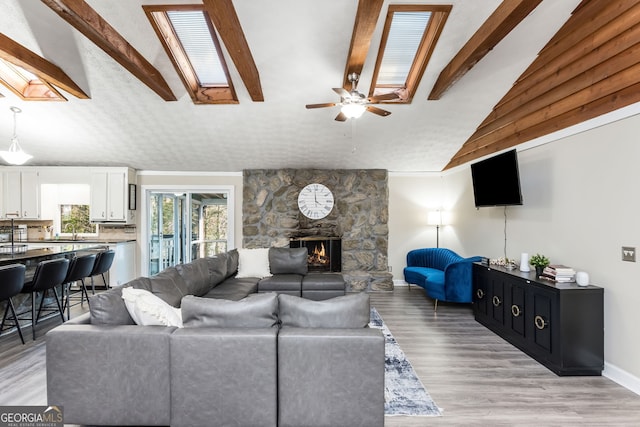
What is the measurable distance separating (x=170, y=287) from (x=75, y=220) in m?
4.82

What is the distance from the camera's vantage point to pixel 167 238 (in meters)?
6.36

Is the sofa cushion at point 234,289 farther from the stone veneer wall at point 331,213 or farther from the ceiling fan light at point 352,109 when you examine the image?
the ceiling fan light at point 352,109

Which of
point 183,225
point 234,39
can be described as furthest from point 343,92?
point 183,225

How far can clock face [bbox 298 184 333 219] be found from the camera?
6.25m

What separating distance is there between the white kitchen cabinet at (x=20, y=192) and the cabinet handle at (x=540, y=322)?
809 cm

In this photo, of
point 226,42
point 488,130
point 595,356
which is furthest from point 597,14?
point 226,42

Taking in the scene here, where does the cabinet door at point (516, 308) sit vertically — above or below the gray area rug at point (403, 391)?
above

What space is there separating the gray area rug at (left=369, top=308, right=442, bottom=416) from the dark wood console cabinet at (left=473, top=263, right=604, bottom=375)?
50.7 inches

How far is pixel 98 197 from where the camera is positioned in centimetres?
587

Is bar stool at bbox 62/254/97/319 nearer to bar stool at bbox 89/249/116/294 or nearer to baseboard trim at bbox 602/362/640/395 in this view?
bar stool at bbox 89/249/116/294

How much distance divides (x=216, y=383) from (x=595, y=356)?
322cm

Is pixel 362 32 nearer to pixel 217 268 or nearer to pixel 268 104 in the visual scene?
pixel 268 104

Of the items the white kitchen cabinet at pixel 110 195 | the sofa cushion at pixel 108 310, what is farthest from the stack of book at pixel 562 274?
the white kitchen cabinet at pixel 110 195

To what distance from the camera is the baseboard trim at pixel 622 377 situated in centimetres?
252
